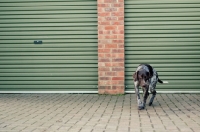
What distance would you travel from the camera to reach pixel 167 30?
1145cm

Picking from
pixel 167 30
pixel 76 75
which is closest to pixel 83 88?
pixel 76 75

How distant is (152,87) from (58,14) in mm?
4241

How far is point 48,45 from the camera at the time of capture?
462 inches

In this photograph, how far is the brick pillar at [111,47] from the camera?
11273mm

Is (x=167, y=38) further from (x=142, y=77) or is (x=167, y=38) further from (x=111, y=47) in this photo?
(x=142, y=77)

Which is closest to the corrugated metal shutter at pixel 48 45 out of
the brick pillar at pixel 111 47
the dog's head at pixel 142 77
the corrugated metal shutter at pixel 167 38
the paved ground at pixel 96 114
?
the brick pillar at pixel 111 47

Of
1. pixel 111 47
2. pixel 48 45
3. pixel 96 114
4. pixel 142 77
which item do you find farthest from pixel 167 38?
pixel 96 114

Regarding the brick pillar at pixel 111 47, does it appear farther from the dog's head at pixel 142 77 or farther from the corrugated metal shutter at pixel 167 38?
the dog's head at pixel 142 77

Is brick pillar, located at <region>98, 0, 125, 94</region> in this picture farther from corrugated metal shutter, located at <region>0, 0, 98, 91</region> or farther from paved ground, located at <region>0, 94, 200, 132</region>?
paved ground, located at <region>0, 94, 200, 132</region>

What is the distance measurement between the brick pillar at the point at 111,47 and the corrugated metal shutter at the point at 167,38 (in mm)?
Answer: 306

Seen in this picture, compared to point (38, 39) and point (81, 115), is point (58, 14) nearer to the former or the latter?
point (38, 39)

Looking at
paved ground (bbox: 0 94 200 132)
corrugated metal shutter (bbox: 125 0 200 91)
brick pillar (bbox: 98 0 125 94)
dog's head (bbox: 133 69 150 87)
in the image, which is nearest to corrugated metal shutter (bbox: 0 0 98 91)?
brick pillar (bbox: 98 0 125 94)

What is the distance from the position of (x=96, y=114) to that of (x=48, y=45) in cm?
458

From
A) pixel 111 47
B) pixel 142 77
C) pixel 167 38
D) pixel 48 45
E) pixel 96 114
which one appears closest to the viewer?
pixel 96 114
